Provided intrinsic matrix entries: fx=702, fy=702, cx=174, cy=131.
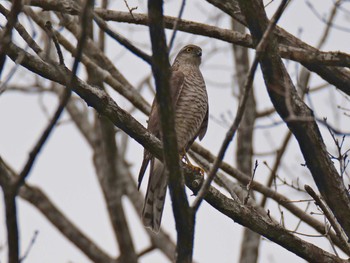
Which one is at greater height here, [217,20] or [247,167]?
[217,20]

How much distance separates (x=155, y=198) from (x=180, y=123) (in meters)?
0.83

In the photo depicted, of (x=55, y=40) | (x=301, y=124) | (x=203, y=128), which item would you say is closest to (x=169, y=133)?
(x=55, y=40)

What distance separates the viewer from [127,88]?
742 cm

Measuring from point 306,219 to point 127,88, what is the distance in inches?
91.9

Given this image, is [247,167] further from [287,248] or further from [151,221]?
[287,248]

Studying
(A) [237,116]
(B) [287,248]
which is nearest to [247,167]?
(B) [287,248]

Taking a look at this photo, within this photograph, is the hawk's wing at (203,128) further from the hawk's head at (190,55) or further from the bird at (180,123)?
the hawk's head at (190,55)

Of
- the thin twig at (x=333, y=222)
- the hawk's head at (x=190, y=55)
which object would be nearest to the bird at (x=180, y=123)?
the hawk's head at (x=190, y=55)

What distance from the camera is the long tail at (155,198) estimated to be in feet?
22.7

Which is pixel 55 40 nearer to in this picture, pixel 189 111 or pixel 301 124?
pixel 301 124

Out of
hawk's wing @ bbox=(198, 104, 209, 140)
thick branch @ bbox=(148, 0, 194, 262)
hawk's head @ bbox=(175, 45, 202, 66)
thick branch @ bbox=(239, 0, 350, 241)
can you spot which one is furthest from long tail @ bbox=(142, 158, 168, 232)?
thick branch @ bbox=(148, 0, 194, 262)

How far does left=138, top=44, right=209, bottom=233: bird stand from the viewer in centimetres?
694

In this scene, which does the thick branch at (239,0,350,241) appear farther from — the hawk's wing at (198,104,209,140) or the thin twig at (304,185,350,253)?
the hawk's wing at (198,104,209,140)

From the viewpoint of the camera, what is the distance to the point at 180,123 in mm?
7293
